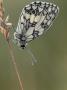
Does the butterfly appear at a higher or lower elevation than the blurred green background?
higher

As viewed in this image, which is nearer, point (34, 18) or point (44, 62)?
point (34, 18)

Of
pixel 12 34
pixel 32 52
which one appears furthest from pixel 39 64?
pixel 12 34

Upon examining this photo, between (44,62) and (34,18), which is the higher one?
(34,18)

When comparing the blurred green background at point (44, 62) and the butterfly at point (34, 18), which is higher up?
the butterfly at point (34, 18)

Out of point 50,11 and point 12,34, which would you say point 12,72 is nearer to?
point 12,34

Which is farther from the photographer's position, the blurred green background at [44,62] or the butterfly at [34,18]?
the blurred green background at [44,62]
